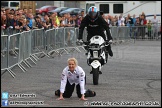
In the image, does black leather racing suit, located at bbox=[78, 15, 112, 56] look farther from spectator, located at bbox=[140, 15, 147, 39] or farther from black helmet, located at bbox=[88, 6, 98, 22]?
spectator, located at bbox=[140, 15, 147, 39]

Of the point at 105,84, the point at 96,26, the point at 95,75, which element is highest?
the point at 96,26

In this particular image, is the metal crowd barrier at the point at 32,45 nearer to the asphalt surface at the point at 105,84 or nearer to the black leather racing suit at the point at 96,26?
the asphalt surface at the point at 105,84

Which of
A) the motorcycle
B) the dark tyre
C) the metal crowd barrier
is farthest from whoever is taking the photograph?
the metal crowd barrier

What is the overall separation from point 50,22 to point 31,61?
6.91m

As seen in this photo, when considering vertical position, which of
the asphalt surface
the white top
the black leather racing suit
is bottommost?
the asphalt surface

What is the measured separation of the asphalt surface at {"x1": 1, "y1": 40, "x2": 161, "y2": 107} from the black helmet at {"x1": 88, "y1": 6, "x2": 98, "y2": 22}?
63.4 inches

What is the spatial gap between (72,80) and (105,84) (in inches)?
105

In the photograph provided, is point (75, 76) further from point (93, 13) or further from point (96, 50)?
point (93, 13)

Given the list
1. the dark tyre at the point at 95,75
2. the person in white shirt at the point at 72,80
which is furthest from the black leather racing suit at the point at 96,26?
the person in white shirt at the point at 72,80

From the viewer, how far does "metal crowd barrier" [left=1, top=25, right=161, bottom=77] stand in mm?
15484

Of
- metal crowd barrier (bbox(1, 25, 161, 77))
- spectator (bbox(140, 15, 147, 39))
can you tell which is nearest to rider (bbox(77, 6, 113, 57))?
metal crowd barrier (bbox(1, 25, 161, 77))

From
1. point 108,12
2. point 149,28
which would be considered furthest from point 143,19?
point 108,12

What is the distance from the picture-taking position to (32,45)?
19141 mm

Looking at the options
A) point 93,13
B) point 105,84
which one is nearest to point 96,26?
point 93,13
